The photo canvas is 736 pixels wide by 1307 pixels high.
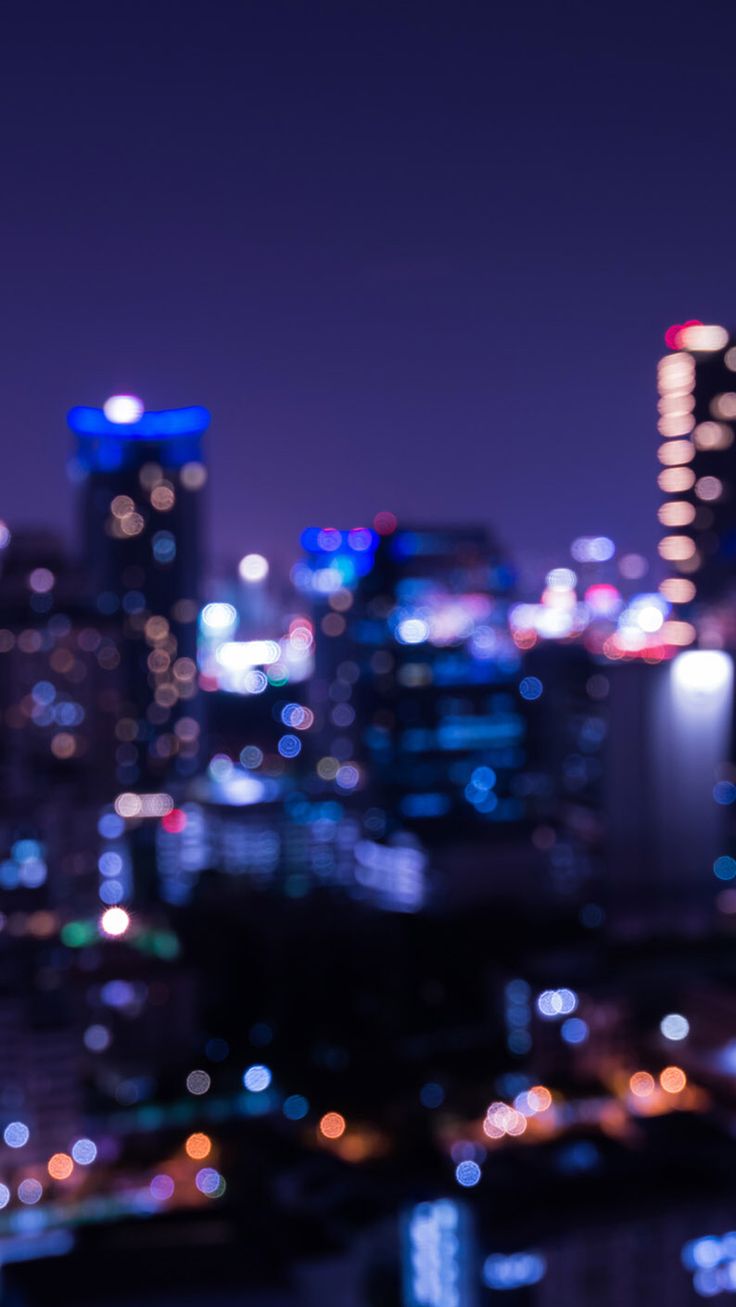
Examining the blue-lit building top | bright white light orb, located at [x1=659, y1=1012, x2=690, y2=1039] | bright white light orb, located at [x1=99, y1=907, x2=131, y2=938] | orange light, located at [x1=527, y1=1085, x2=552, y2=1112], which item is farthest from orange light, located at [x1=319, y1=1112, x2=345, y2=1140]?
the blue-lit building top

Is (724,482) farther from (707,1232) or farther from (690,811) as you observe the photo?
(707,1232)

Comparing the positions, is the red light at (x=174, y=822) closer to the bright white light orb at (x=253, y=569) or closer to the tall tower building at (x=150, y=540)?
the tall tower building at (x=150, y=540)

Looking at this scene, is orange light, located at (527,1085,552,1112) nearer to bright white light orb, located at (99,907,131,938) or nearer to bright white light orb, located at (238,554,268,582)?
bright white light orb, located at (99,907,131,938)

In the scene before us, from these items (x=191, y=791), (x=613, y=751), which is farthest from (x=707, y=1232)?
(x=191, y=791)

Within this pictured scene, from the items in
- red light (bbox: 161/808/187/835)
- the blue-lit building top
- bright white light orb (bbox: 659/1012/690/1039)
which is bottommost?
bright white light orb (bbox: 659/1012/690/1039)

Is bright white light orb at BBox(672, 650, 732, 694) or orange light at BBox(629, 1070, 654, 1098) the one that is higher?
bright white light orb at BBox(672, 650, 732, 694)

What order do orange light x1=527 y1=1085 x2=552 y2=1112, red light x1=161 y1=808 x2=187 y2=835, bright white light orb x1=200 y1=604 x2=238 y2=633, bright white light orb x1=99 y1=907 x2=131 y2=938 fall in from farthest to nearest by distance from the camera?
bright white light orb x1=200 y1=604 x2=238 y2=633, red light x1=161 y1=808 x2=187 y2=835, bright white light orb x1=99 y1=907 x2=131 y2=938, orange light x1=527 y1=1085 x2=552 y2=1112

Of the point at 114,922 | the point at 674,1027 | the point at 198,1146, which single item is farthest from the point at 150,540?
the point at 198,1146

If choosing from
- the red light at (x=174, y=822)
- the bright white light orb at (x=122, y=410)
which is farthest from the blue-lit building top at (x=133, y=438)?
the red light at (x=174, y=822)
